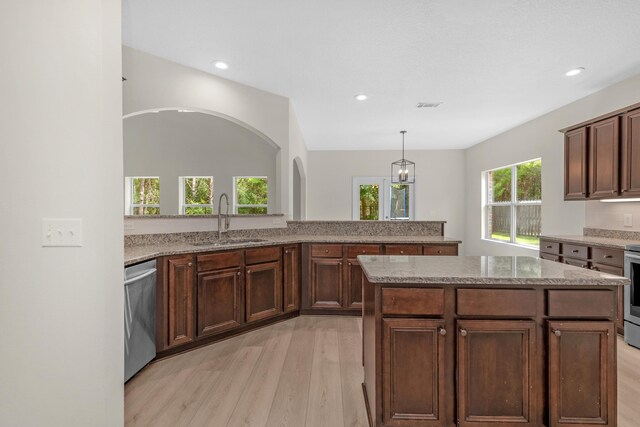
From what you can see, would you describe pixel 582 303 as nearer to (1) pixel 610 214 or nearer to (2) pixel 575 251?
(2) pixel 575 251

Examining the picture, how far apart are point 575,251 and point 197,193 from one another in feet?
21.4

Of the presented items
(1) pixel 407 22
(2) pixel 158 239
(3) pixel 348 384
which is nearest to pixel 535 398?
(3) pixel 348 384

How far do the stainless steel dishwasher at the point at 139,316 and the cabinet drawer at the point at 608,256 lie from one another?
4006 millimetres

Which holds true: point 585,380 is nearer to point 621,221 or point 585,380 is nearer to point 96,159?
point 96,159

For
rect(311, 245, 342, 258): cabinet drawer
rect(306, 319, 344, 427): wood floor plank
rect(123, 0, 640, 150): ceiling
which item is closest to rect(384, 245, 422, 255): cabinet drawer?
rect(311, 245, 342, 258): cabinet drawer

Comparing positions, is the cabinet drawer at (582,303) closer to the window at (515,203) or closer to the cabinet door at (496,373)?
the cabinet door at (496,373)

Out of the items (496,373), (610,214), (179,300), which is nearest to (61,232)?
(179,300)

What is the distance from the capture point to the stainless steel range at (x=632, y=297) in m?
2.85

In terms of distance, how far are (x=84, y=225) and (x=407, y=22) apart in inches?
103

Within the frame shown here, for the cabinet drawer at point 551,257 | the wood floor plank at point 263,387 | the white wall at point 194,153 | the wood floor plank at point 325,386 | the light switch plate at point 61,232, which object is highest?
the white wall at point 194,153

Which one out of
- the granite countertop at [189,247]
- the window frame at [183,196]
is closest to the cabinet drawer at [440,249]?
the granite countertop at [189,247]

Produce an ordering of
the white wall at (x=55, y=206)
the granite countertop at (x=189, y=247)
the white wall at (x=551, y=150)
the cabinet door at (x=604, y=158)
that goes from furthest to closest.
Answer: the white wall at (x=551, y=150)
the cabinet door at (x=604, y=158)
the granite countertop at (x=189, y=247)
the white wall at (x=55, y=206)

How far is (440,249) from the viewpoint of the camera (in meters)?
3.69

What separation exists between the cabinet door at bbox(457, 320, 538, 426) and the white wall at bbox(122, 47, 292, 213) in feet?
9.97
